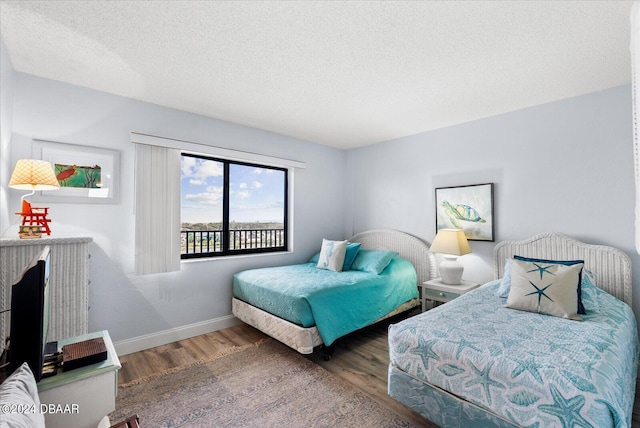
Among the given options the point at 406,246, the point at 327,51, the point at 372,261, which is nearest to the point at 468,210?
the point at 406,246

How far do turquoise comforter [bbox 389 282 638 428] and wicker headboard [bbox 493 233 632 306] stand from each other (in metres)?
0.42

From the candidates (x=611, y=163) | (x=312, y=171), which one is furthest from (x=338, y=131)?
(x=611, y=163)

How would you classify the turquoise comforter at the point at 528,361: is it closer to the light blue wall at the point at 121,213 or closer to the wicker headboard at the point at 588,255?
the wicker headboard at the point at 588,255

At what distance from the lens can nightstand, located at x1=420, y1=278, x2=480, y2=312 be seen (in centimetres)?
319

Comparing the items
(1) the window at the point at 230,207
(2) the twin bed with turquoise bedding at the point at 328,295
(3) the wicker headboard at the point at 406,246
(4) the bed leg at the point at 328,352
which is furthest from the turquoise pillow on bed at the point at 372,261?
(1) the window at the point at 230,207

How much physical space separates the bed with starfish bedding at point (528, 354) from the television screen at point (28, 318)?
1.82m

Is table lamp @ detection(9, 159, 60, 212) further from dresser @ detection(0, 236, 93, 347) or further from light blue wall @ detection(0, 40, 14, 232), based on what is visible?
dresser @ detection(0, 236, 93, 347)

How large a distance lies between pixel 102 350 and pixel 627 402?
2.67m

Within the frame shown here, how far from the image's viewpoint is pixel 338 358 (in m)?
2.79

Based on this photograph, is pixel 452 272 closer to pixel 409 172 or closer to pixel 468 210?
pixel 468 210

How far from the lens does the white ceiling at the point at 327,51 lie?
1731 mm

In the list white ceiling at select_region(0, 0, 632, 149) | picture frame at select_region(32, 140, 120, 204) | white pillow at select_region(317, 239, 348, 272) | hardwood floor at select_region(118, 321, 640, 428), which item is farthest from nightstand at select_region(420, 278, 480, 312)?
picture frame at select_region(32, 140, 120, 204)

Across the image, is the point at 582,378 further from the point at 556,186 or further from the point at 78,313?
the point at 78,313

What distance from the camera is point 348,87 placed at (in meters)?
2.70
